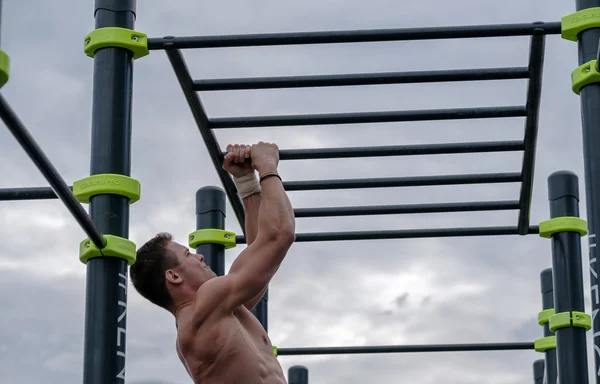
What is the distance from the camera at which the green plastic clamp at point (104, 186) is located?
3.86m

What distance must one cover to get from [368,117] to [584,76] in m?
0.97

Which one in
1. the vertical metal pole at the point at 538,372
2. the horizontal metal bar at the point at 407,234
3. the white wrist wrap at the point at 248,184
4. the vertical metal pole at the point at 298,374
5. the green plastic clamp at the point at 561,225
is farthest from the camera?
the vertical metal pole at the point at 538,372

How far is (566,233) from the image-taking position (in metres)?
5.84

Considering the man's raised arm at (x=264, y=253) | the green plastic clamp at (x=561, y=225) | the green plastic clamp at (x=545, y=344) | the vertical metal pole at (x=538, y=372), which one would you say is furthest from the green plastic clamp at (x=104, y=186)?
the vertical metal pole at (x=538, y=372)

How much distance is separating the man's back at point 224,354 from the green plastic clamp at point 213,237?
2216mm

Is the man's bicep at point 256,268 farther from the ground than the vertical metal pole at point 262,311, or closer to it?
closer to it

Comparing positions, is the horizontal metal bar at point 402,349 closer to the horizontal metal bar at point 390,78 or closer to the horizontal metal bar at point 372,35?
the horizontal metal bar at point 390,78

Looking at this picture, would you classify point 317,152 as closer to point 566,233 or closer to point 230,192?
point 230,192

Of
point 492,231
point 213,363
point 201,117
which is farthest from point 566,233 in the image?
point 213,363

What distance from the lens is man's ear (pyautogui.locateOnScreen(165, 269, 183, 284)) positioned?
379 centimetres

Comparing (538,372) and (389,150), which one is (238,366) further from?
(538,372)

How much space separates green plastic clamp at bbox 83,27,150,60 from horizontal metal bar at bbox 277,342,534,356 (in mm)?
3163

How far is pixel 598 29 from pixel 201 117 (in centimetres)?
174

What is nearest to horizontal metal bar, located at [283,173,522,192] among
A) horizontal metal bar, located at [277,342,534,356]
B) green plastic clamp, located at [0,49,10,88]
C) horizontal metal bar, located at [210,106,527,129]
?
horizontal metal bar, located at [210,106,527,129]
